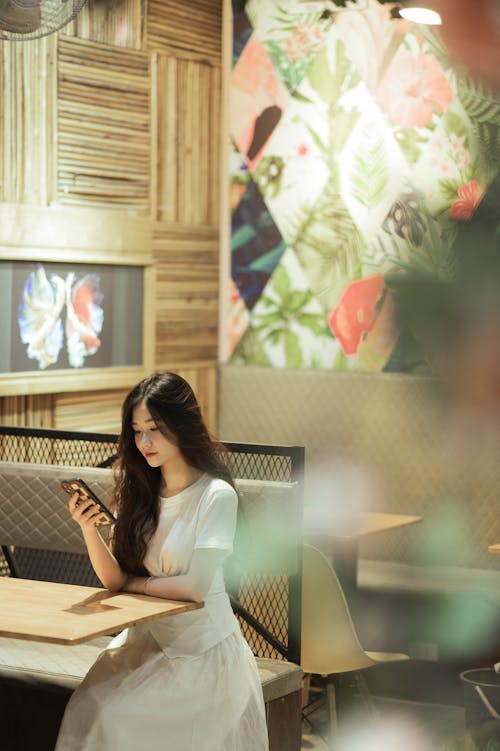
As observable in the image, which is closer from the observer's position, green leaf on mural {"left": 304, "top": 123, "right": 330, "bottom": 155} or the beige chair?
the beige chair

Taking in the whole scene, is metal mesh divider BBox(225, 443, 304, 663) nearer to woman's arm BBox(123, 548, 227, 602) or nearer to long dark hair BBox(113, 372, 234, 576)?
long dark hair BBox(113, 372, 234, 576)

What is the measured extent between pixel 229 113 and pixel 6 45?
148 centimetres

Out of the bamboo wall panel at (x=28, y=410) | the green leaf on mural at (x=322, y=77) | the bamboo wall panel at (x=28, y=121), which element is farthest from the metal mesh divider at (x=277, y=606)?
the green leaf on mural at (x=322, y=77)

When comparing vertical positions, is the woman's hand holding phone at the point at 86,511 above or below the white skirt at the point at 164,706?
above

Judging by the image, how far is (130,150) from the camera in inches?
204

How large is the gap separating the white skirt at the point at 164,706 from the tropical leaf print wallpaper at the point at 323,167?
9.48 feet

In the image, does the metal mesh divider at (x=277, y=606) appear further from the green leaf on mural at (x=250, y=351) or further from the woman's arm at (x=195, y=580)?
the green leaf on mural at (x=250, y=351)

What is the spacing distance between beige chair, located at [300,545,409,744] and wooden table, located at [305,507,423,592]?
72cm

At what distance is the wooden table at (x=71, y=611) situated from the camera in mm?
2029

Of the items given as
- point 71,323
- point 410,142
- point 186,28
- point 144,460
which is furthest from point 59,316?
point 144,460

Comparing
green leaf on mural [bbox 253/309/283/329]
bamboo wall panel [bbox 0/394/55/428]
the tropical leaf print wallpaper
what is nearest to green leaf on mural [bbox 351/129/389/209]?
the tropical leaf print wallpaper

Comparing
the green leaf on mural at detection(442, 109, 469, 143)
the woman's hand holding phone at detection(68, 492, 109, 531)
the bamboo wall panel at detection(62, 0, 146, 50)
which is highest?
the bamboo wall panel at detection(62, 0, 146, 50)

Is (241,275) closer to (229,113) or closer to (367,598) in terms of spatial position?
(229,113)

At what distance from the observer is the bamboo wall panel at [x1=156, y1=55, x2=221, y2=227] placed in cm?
537
